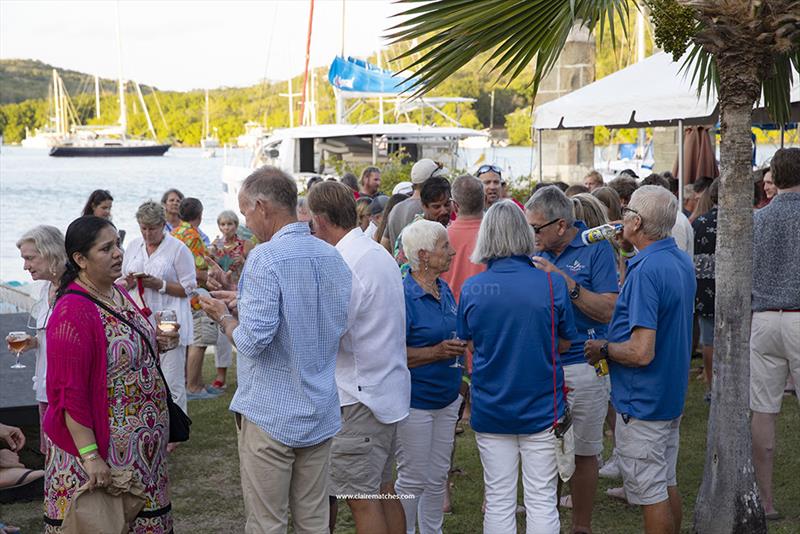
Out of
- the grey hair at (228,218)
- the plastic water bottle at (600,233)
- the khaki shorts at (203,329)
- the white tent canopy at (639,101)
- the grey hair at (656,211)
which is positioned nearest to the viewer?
the grey hair at (656,211)

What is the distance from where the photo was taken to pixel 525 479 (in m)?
4.53

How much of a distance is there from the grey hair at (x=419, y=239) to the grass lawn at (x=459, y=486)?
1853mm

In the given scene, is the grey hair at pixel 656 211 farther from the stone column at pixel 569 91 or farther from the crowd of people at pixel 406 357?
the stone column at pixel 569 91

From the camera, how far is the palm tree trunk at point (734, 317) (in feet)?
16.3

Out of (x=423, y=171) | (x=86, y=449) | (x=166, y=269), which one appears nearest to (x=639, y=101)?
(x=423, y=171)

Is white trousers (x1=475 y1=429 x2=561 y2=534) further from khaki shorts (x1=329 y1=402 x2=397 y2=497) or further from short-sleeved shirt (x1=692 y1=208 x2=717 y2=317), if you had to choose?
short-sleeved shirt (x1=692 y1=208 x2=717 y2=317)

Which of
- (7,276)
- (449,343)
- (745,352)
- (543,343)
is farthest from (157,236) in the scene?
(7,276)

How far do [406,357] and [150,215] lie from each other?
3228 mm

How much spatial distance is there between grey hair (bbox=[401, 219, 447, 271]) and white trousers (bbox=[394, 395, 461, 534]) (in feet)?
2.48

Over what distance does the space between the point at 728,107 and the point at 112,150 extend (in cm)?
10509

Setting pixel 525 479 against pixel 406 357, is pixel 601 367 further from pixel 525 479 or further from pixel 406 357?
pixel 406 357

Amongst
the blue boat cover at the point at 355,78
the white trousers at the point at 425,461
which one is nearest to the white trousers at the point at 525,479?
the white trousers at the point at 425,461

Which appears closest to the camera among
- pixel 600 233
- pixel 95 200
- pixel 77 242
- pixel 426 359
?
pixel 77 242

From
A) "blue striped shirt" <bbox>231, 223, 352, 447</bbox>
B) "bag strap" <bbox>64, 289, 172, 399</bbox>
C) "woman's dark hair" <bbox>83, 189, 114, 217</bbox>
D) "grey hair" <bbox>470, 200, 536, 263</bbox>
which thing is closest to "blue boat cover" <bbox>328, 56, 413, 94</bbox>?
"woman's dark hair" <bbox>83, 189, 114, 217</bbox>
